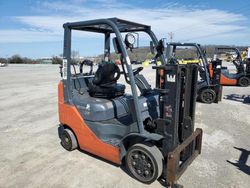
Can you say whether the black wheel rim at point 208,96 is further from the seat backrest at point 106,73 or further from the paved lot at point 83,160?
the seat backrest at point 106,73

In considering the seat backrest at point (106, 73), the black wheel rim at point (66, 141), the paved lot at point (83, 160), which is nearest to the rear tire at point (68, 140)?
the black wheel rim at point (66, 141)

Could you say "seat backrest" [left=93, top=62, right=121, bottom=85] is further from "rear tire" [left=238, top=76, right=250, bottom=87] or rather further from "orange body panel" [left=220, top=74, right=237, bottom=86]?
"rear tire" [left=238, top=76, right=250, bottom=87]

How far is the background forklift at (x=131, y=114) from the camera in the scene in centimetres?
335

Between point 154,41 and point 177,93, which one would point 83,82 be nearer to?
point 154,41

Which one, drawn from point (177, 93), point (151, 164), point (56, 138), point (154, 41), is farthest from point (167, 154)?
point (56, 138)

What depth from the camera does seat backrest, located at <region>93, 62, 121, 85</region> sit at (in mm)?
4516

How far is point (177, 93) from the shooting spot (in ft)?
10.6

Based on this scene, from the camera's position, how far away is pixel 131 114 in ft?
13.9

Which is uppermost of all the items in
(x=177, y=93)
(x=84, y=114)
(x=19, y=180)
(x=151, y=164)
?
(x=177, y=93)

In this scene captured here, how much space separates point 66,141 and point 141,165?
5.89 feet

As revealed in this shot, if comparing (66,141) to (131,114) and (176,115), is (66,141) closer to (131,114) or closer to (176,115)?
(131,114)

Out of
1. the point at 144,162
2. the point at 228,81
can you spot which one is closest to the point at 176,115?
the point at 144,162

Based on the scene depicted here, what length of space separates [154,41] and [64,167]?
109 inches

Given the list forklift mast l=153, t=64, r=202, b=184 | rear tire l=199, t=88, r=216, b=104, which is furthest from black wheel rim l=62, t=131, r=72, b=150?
rear tire l=199, t=88, r=216, b=104
